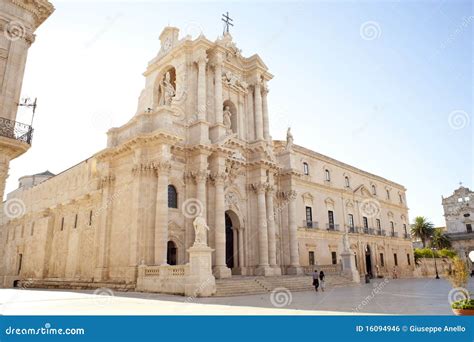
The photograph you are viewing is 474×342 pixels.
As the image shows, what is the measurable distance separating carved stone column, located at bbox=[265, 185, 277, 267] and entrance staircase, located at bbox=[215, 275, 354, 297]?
10.3 feet

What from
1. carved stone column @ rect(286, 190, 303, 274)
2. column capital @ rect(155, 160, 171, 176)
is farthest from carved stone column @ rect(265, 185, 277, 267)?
column capital @ rect(155, 160, 171, 176)

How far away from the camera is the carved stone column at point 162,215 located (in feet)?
67.0

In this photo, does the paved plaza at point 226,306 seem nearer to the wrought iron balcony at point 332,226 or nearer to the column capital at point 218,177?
the column capital at point 218,177

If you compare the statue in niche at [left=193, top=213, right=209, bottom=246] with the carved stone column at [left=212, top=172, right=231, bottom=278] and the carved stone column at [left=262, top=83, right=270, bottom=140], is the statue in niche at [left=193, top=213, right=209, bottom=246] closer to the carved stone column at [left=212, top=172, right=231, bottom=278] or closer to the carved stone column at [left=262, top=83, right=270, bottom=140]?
the carved stone column at [left=212, top=172, right=231, bottom=278]

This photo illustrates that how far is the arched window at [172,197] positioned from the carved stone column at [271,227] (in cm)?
730

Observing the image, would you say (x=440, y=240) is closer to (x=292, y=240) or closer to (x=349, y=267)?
(x=349, y=267)

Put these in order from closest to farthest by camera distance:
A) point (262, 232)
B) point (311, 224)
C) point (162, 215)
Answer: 1. point (162, 215)
2. point (262, 232)
3. point (311, 224)

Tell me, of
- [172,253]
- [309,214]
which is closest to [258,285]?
[172,253]

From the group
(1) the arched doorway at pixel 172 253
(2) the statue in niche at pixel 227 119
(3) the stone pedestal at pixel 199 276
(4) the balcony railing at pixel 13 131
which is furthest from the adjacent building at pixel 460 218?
(4) the balcony railing at pixel 13 131

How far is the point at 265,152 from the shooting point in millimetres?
27828

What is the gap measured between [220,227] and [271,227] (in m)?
5.15

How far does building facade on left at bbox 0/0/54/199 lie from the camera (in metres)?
13.2

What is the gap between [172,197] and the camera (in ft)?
76.4

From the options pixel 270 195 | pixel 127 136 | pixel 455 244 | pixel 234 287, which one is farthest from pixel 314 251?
pixel 455 244
